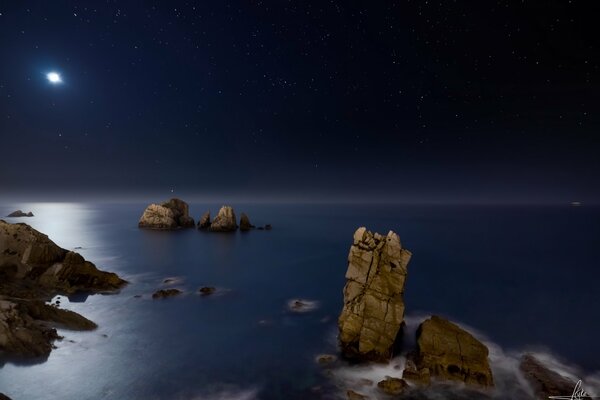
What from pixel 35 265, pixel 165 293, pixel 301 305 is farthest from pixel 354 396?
pixel 35 265

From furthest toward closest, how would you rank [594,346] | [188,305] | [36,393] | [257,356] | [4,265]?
[188,305] → [4,265] → [594,346] → [257,356] → [36,393]

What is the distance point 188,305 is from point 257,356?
1469 cm

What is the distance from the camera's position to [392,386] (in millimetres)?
18797

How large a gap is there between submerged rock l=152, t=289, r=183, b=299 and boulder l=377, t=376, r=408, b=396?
28616 mm

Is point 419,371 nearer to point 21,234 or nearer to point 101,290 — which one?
point 101,290

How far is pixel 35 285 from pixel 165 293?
12.9 meters

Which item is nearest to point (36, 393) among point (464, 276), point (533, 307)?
point (533, 307)

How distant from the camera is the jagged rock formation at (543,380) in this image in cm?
1930

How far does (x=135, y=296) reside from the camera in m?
38.0

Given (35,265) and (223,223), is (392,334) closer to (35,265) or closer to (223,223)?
(35,265)

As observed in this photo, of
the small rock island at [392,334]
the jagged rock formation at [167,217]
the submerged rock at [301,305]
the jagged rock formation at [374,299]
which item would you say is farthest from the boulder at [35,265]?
the jagged rock formation at [167,217]

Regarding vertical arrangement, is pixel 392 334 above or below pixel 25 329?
below

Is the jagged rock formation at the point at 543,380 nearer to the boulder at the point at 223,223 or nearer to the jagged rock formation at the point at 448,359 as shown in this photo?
the jagged rock formation at the point at 448,359

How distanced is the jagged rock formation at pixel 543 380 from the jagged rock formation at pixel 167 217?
9778 cm
